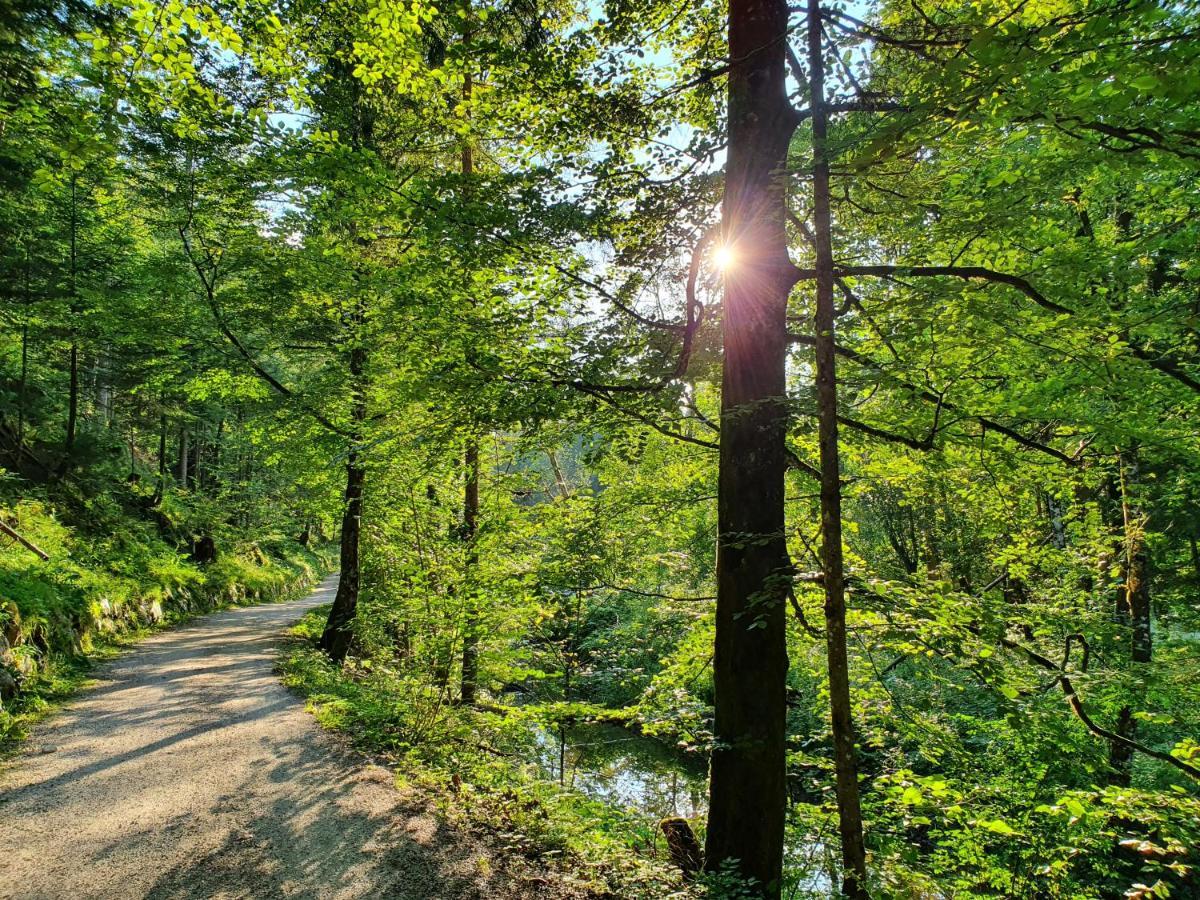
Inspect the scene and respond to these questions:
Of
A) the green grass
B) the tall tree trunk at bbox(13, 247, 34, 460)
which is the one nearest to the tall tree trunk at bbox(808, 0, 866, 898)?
the green grass

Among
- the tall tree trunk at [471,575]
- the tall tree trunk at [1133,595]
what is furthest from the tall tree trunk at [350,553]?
the tall tree trunk at [1133,595]

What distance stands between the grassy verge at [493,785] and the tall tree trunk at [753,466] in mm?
751

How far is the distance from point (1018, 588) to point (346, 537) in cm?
1391

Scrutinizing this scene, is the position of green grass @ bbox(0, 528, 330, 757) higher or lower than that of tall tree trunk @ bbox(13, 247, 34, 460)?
lower

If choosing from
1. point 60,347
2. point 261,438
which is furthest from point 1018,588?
point 60,347

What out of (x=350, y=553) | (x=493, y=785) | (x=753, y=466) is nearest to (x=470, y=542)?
(x=493, y=785)

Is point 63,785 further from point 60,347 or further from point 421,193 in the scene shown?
point 60,347

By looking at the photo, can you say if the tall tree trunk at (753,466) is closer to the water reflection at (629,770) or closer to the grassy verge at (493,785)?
the grassy verge at (493,785)

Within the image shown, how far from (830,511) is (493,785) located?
4769 mm

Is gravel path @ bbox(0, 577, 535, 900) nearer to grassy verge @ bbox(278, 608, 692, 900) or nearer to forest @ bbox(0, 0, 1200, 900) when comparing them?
grassy verge @ bbox(278, 608, 692, 900)

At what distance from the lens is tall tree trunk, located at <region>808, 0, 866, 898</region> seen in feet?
10.5

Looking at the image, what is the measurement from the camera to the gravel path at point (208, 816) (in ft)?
13.1

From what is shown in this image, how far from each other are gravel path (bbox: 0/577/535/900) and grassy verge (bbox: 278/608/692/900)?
0.36m

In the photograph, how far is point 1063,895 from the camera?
4.80 m
